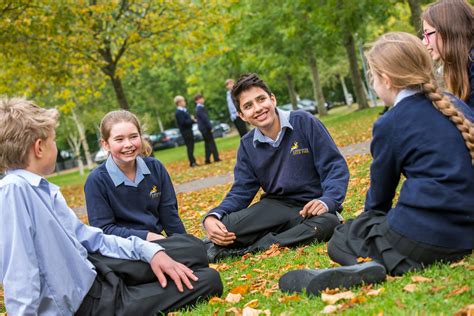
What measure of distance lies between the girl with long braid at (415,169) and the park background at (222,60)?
131 millimetres

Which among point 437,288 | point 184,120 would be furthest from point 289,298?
point 184,120

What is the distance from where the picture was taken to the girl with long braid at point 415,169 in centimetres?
362

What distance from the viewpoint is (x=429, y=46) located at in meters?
5.41

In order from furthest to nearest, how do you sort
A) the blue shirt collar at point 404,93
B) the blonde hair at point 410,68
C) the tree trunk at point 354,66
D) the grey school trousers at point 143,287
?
1. the tree trunk at point 354,66
2. the grey school trousers at point 143,287
3. the blue shirt collar at point 404,93
4. the blonde hair at point 410,68

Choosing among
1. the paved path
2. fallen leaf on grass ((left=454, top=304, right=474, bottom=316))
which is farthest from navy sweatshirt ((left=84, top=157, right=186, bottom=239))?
the paved path

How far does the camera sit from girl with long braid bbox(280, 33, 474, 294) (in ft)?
11.9

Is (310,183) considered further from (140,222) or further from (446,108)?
(446,108)

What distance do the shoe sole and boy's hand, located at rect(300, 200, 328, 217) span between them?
6.19ft

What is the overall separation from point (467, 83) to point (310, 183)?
68.4 inches

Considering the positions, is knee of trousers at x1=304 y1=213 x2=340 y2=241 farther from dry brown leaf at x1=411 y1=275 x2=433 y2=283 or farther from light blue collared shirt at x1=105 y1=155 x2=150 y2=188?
dry brown leaf at x1=411 y1=275 x2=433 y2=283

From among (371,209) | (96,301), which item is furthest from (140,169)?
(371,209)

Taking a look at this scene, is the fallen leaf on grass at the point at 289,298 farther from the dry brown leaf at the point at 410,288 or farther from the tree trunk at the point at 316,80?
the tree trunk at the point at 316,80

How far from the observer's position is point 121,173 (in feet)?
18.0

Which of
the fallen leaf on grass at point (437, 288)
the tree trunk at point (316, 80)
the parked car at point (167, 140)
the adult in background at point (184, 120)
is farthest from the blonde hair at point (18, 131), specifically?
the parked car at point (167, 140)
